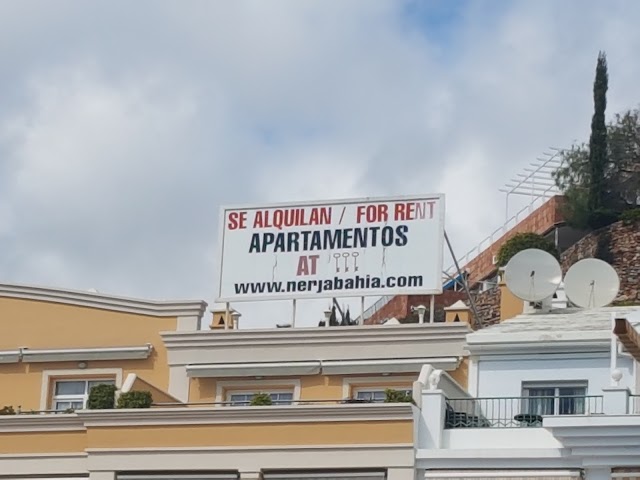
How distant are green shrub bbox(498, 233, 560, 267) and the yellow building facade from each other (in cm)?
2834

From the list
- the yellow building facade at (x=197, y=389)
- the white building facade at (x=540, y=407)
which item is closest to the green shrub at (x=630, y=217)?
the white building facade at (x=540, y=407)

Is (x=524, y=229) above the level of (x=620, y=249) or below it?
above

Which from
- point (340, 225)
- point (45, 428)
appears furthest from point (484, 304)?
point (45, 428)

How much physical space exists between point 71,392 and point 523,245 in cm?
3051

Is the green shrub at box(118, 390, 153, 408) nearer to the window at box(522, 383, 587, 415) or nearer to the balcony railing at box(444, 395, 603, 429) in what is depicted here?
the balcony railing at box(444, 395, 603, 429)

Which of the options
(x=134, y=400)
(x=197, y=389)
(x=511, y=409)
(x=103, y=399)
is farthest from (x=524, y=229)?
(x=134, y=400)

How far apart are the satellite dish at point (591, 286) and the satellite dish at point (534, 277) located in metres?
0.61

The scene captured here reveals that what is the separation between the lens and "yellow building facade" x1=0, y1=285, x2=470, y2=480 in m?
32.6

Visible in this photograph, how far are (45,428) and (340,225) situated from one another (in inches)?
379

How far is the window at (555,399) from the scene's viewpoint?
34250 millimetres

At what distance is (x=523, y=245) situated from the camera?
67.4m

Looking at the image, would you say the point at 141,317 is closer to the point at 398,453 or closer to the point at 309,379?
the point at 309,379

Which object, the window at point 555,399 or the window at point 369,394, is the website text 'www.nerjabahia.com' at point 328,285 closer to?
the window at point 369,394

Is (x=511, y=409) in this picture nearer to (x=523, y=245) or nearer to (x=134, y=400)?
(x=134, y=400)
